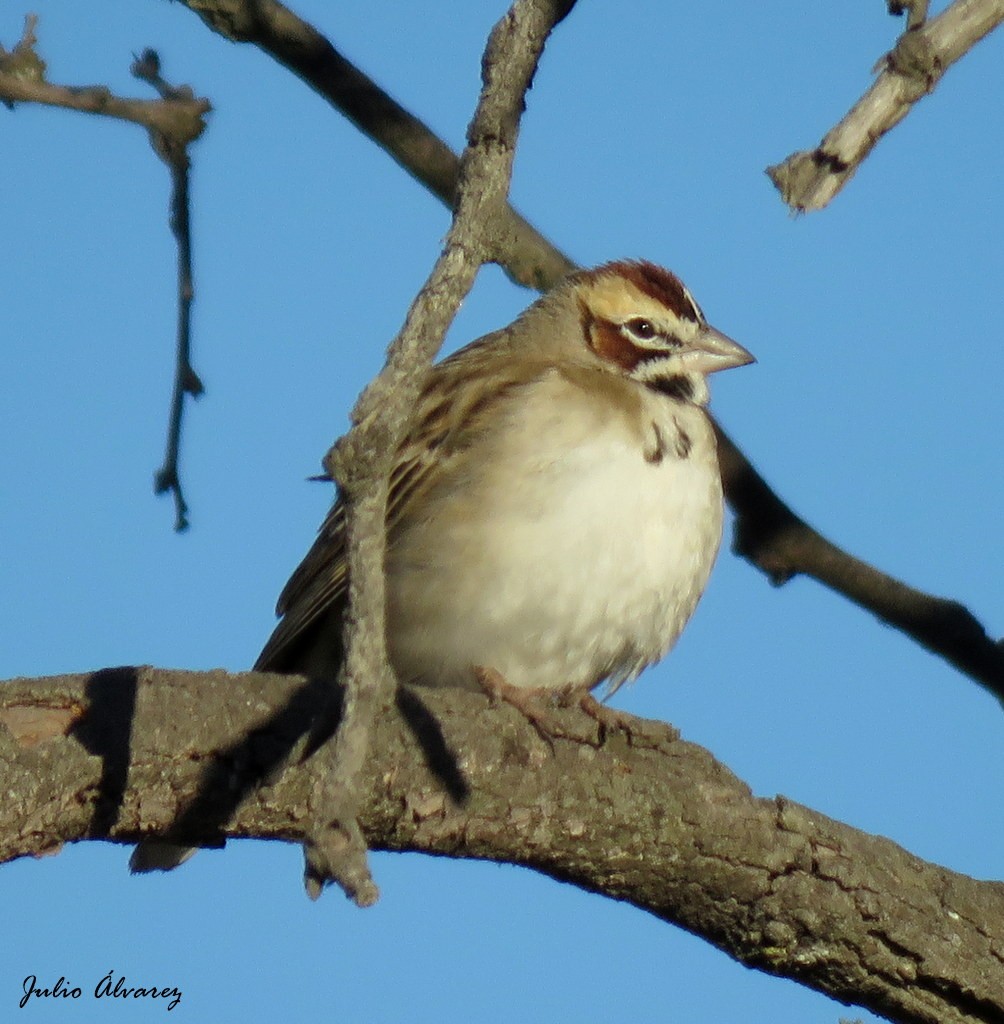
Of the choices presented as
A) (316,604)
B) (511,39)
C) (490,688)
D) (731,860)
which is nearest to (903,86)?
(511,39)

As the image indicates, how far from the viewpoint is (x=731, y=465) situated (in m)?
6.06

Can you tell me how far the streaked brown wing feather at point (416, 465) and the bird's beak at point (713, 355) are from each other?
74cm

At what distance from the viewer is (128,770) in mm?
4184

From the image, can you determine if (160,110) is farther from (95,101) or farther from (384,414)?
(384,414)

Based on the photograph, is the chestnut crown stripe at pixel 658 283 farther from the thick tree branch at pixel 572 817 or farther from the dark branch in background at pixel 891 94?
the dark branch in background at pixel 891 94

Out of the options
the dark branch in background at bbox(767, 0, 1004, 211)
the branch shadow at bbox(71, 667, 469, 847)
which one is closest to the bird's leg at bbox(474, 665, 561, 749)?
the branch shadow at bbox(71, 667, 469, 847)

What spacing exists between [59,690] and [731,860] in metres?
1.81

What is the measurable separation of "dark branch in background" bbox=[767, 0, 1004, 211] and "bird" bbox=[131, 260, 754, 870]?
2.40m

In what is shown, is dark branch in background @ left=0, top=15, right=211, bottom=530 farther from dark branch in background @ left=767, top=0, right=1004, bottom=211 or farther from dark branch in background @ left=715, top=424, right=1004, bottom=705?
dark branch in background @ left=715, top=424, right=1004, bottom=705

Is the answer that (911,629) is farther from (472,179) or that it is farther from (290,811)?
(472,179)

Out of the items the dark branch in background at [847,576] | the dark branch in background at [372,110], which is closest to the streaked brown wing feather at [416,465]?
the dark branch in background at [372,110]

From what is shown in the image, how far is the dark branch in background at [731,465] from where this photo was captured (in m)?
5.40

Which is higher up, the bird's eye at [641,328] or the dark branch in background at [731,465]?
the bird's eye at [641,328]

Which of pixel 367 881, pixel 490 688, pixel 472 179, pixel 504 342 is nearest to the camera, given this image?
pixel 367 881
